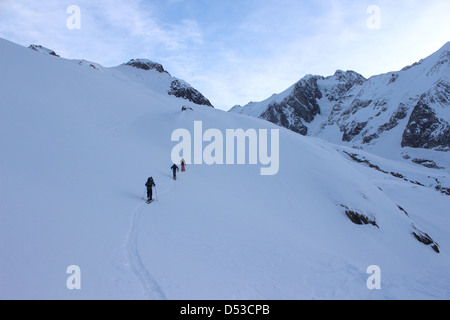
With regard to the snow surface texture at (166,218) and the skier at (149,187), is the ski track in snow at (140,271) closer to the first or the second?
the snow surface texture at (166,218)

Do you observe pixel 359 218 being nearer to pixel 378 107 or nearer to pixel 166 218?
pixel 166 218

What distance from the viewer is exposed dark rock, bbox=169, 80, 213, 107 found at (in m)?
97.2

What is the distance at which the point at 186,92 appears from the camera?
10012 centimetres

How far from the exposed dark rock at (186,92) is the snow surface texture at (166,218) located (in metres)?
65.7

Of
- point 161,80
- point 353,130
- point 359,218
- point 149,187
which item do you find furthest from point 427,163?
point 161,80

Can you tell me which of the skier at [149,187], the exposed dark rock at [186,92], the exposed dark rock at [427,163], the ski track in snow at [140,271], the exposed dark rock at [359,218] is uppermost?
the exposed dark rock at [186,92]

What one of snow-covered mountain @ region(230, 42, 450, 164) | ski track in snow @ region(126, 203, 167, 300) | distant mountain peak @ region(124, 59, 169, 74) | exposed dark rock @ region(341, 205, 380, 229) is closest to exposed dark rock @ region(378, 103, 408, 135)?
snow-covered mountain @ region(230, 42, 450, 164)

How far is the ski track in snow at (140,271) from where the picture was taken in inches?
235

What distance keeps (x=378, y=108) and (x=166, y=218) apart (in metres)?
124

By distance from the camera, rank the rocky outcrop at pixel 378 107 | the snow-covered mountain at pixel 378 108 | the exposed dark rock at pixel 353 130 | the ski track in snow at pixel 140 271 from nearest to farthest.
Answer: the ski track in snow at pixel 140 271 → the rocky outcrop at pixel 378 107 → the snow-covered mountain at pixel 378 108 → the exposed dark rock at pixel 353 130

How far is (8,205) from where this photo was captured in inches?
330

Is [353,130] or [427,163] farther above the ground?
[353,130]

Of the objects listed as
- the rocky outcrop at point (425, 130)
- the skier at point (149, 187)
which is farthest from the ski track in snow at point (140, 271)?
the rocky outcrop at point (425, 130)
